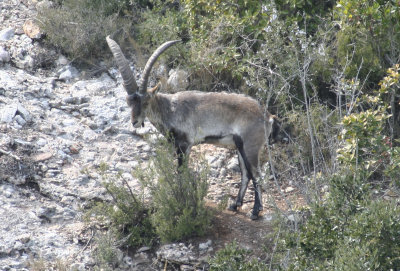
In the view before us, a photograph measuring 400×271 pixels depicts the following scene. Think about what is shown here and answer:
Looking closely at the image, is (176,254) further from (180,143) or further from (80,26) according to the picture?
(80,26)

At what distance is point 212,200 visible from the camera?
29.6 ft

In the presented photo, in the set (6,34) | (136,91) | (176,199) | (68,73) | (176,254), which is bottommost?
(176,254)

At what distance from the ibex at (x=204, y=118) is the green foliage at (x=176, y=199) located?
1.63ft

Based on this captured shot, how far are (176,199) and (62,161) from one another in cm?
213

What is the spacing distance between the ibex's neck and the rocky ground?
898mm

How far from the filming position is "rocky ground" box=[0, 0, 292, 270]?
7.87 meters

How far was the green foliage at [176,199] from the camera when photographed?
7.93 metres

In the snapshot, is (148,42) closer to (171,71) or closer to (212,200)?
(171,71)

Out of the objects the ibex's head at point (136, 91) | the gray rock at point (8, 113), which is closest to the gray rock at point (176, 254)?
the ibex's head at point (136, 91)

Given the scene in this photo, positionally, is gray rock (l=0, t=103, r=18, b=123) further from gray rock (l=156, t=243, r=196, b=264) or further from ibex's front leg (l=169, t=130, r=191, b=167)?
gray rock (l=156, t=243, r=196, b=264)

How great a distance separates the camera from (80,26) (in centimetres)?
1151

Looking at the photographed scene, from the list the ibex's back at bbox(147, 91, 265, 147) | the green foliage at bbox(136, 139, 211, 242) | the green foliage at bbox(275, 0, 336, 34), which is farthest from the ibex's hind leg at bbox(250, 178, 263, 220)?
the green foliage at bbox(275, 0, 336, 34)

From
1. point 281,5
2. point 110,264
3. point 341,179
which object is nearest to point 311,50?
point 281,5

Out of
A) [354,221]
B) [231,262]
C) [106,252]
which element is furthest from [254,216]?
[354,221]
